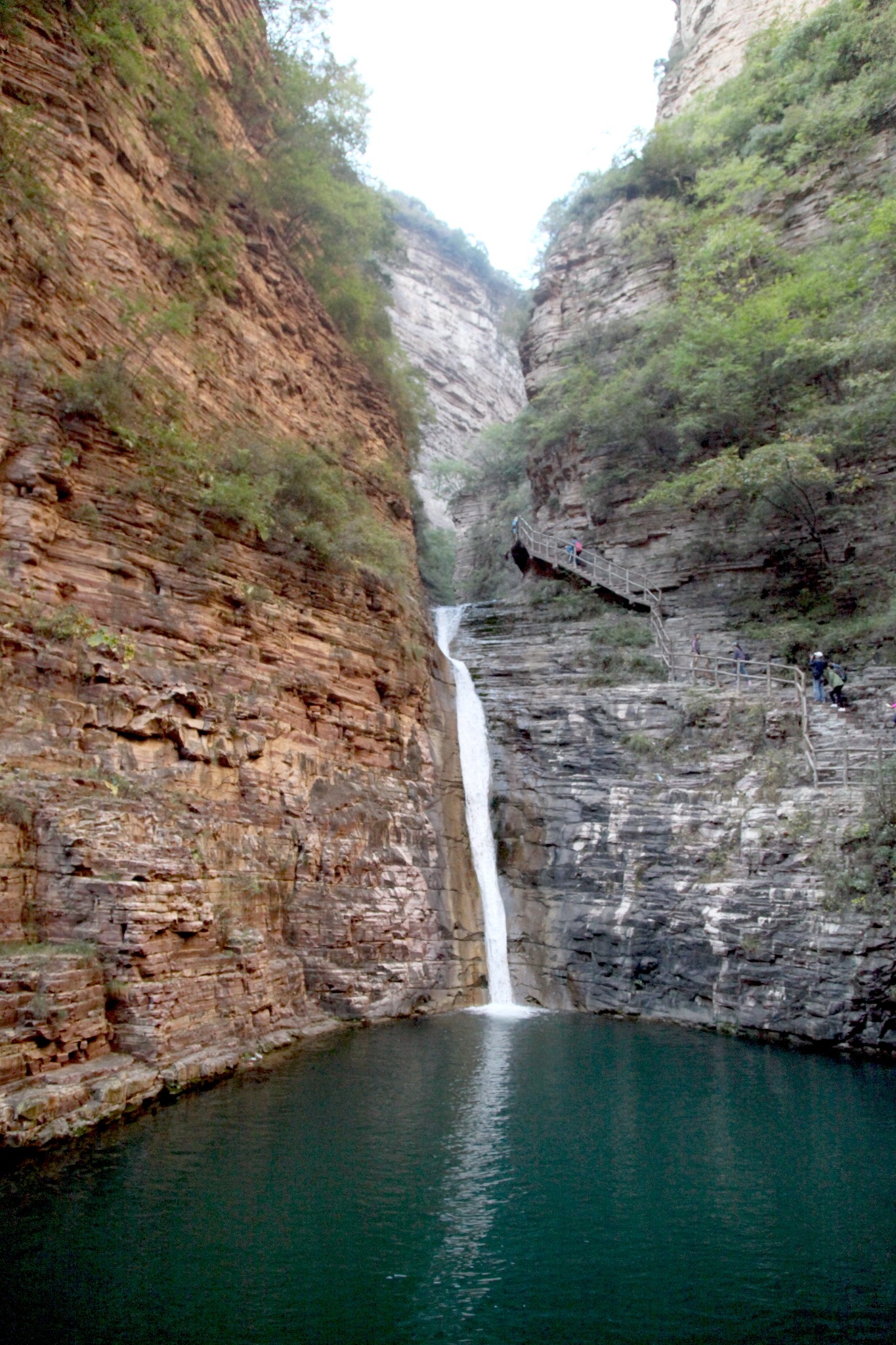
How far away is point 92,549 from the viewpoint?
43.1ft

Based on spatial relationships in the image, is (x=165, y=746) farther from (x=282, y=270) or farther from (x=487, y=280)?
(x=487, y=280)

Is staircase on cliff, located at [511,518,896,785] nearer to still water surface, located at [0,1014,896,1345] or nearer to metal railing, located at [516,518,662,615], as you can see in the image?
metal railing, located at [516,518,662,615]

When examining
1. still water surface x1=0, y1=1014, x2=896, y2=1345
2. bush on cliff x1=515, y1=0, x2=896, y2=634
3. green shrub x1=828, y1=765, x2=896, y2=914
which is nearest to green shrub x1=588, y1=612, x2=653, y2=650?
bush on cliff x1=515, y1=0, x2=896, y2=634

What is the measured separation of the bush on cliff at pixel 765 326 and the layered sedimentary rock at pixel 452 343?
23509 millimetres

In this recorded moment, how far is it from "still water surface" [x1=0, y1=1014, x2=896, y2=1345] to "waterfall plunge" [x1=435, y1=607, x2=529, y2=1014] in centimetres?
626

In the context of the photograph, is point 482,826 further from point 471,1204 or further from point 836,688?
point 471,1204

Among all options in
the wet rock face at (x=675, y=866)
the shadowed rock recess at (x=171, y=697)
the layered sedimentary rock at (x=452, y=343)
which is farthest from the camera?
the layered sedimentary rock at (x=452, y=343)

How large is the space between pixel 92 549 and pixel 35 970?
20.7 ft

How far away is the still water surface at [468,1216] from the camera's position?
603 cm

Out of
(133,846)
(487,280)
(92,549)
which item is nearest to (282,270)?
(92,549)

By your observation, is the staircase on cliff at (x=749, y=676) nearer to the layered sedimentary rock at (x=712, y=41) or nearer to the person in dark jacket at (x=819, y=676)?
the person in dark jacket at (x=819, y=676)

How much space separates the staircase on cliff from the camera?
16.6m

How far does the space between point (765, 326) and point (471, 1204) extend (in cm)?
2368

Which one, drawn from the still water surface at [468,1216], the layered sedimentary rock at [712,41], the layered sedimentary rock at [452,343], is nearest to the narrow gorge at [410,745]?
the still water surface at [468,1216]
